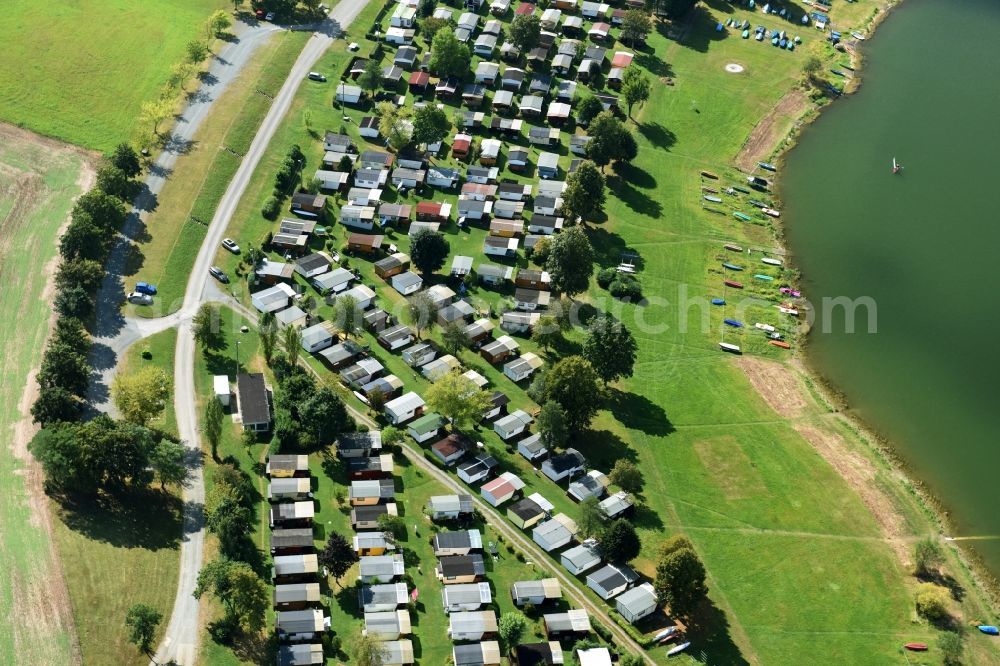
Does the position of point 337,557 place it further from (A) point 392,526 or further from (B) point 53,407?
(B) point 53,407

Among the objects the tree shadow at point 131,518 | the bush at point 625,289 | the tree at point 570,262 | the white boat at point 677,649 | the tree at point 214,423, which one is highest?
the tree at point 570,262

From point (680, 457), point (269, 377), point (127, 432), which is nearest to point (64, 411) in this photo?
point (127, 432)

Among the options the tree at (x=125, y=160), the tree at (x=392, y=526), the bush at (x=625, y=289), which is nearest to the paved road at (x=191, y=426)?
the tree at (x=125, y=160)

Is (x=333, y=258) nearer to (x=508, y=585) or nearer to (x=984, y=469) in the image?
(x=508, y=585)

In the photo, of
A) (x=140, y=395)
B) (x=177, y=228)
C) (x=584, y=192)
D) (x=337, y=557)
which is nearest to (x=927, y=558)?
(x=337, y=557)

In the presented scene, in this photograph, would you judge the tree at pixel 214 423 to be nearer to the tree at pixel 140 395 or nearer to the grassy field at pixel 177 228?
the tree at pixel 140 395

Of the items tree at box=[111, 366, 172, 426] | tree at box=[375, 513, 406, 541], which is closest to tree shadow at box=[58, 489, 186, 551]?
tree at box=[111, 366, 172, 426]
